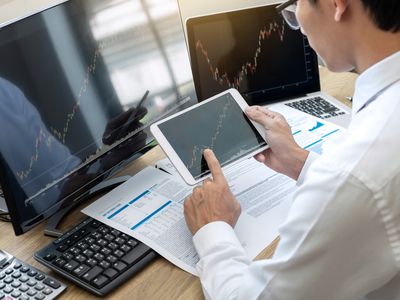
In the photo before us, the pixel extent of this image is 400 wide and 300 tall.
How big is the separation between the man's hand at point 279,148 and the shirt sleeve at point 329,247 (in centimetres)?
39

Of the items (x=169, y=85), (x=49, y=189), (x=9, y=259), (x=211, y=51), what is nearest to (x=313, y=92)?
(x=211, y=51)

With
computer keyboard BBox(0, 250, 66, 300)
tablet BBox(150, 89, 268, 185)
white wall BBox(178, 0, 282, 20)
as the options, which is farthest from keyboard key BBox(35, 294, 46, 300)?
white wall BBox(178, 0, 282, 20)

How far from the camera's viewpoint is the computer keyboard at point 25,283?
2.80 feet

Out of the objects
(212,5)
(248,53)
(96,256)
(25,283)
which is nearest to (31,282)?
(25,283)

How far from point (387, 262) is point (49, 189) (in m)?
0.63

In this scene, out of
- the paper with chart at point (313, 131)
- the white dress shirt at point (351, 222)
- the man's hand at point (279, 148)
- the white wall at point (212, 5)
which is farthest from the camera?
the white wall at point (212, 5)

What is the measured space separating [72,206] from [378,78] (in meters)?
0.68

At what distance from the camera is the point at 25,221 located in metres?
0.95

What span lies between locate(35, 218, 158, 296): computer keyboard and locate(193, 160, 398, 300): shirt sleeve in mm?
270

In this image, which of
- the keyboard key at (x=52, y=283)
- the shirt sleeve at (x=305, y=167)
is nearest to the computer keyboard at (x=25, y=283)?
the keyboard key at (x=52, y=283)

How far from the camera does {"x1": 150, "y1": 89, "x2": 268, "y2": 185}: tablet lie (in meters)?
1.02

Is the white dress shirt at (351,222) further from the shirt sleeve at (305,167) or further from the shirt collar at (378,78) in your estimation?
the shirt sleeve at (305,167)

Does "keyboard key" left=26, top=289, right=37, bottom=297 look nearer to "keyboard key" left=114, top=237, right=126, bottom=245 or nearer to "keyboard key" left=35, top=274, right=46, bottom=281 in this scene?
"keyboard key" left=35, top=274, right=46, bottom=281

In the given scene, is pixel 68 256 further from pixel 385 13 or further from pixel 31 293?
pixel 385 13
